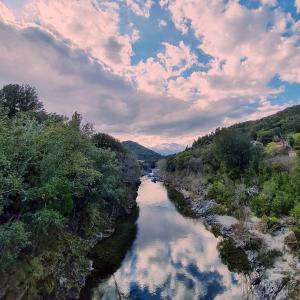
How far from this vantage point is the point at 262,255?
28.7 meters

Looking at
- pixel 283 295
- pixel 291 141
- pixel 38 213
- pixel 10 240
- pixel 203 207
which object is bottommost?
pixel 283 295

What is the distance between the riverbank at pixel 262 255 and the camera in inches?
882

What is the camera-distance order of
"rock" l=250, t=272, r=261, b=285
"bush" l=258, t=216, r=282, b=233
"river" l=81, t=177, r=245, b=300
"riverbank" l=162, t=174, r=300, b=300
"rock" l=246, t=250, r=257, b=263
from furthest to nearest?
"bush" l=258, t=216, r=282, b=233, "rock" l=246, t=250, r=257, b=263, "rock" l=250, t=272, r=261, b=285, "river" l=81, t=177, r=245, b=300, "riverbank" l=162, t=174, r=300, b=300

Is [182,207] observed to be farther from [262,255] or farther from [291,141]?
[262,255]

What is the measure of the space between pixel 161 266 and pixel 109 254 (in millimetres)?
6336

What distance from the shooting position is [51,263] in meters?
22.2

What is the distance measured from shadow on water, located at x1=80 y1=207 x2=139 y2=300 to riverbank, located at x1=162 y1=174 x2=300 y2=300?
37.3ft

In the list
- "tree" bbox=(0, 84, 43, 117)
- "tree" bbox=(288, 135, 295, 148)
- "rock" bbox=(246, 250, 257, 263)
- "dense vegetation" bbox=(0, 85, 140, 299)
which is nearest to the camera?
"dense vegetation" bbox=(0, 85, 140, 299)

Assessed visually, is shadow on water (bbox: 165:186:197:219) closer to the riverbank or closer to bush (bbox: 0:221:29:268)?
the riverbank

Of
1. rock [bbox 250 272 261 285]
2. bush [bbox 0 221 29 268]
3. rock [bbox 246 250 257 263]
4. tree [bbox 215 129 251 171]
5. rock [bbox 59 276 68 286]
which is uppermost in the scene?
tree [bbox 215 129 251 171]

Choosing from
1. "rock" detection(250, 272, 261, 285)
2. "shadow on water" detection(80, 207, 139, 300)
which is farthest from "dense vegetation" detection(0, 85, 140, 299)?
"rock" detection(250, 272, 261, 285)

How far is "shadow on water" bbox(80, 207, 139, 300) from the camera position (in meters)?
25.4

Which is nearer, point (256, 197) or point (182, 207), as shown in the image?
point (256, 197)

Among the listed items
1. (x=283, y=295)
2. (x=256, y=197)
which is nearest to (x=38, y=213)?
(x=283, y=295)
